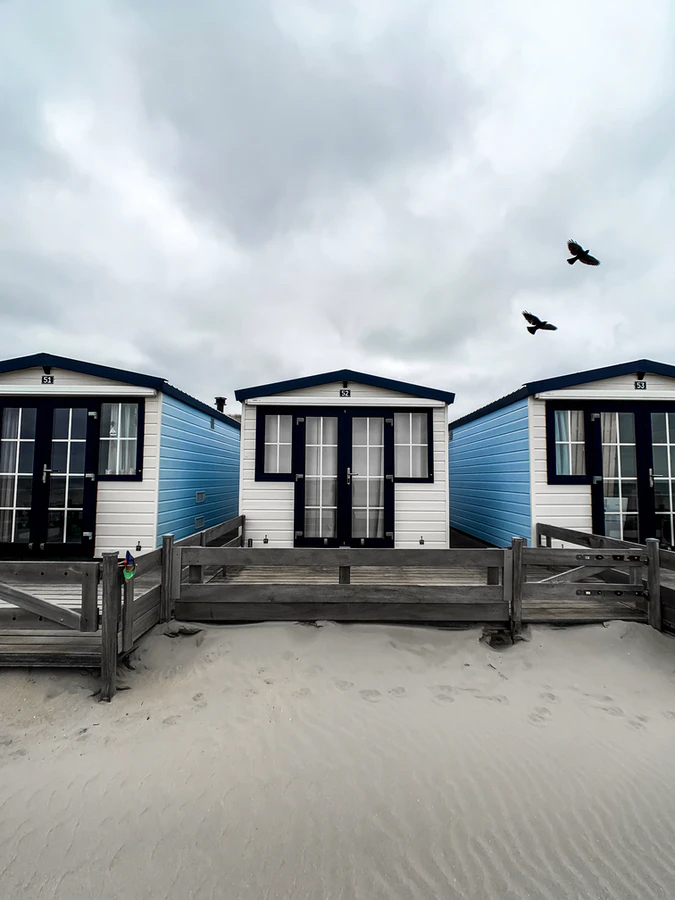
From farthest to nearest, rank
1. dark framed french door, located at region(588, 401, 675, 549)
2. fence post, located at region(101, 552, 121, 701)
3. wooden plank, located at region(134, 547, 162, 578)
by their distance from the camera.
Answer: dark framed french door, located at region(588, 401, 675, 549), wooden plank, located at region(134, 547, 162, 578), fence post, located at region(101, 552, 121, 701)

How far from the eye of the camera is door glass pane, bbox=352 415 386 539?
6578 millimetres

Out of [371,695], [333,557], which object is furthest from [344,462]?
[371,695]

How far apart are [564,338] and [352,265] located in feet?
60.5

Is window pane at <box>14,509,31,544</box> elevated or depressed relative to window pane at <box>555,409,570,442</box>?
depressed

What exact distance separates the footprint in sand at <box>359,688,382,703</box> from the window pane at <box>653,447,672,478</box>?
5764 mm

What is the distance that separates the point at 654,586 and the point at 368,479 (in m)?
3.73

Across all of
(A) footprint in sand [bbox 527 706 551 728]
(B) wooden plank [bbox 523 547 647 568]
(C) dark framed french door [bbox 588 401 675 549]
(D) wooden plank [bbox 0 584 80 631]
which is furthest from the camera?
(C) dark framed french door [bbox 588 401 675 549]

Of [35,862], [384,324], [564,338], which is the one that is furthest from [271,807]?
[564,338]

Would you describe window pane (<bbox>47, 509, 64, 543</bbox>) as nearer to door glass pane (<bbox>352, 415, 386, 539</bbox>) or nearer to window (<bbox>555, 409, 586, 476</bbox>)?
door glass pane (<bbox>352, 415, 386, 539</bbox>)

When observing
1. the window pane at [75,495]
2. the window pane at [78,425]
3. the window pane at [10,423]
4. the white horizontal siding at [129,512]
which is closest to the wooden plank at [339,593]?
the white horizontal siding at [129,512]

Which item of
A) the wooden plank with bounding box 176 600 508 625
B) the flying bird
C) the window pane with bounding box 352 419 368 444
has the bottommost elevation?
the wooden plank with bounding box 176 600 508 625

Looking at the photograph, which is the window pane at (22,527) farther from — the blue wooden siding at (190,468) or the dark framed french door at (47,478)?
the blue wooden siding at (190,468)

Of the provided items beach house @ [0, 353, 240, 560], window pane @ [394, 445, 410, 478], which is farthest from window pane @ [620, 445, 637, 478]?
beach house @ [0, 353, 240, 560]

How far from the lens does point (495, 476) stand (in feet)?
25.7
